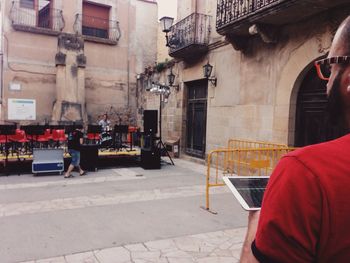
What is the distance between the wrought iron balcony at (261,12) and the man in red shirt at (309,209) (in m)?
6.65

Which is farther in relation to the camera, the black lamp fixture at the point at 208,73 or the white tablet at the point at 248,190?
the black lamp fixture at the point at 208,73

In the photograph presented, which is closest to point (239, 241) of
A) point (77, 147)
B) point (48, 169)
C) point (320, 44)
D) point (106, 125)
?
point (320, 44)

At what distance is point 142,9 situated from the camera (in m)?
19.3

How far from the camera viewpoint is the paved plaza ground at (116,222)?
4047mm

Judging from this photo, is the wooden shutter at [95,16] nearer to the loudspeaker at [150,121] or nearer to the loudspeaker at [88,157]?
the loudspeaker at [150,121]

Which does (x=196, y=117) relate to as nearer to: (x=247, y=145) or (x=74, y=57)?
(x=247, y=145)

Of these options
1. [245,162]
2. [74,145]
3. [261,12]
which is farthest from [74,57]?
[245,162]

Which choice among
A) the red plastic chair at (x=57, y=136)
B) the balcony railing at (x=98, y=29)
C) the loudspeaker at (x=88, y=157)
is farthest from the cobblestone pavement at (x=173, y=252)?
the balcony railing at (x=98, y=29)

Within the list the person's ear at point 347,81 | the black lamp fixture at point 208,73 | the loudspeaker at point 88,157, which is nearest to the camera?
the person's ear at point 347,81

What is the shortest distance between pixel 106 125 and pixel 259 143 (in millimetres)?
7981

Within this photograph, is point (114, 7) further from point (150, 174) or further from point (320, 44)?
point (320, 44)

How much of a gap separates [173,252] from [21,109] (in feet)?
47.3

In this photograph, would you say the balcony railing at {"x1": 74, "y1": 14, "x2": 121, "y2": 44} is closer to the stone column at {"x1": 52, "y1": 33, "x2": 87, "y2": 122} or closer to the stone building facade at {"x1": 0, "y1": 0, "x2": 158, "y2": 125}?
the stone building facade at {"x1": 0, "y1": 0, "x2": 158, "y2": 125}

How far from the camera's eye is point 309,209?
0.85 m
